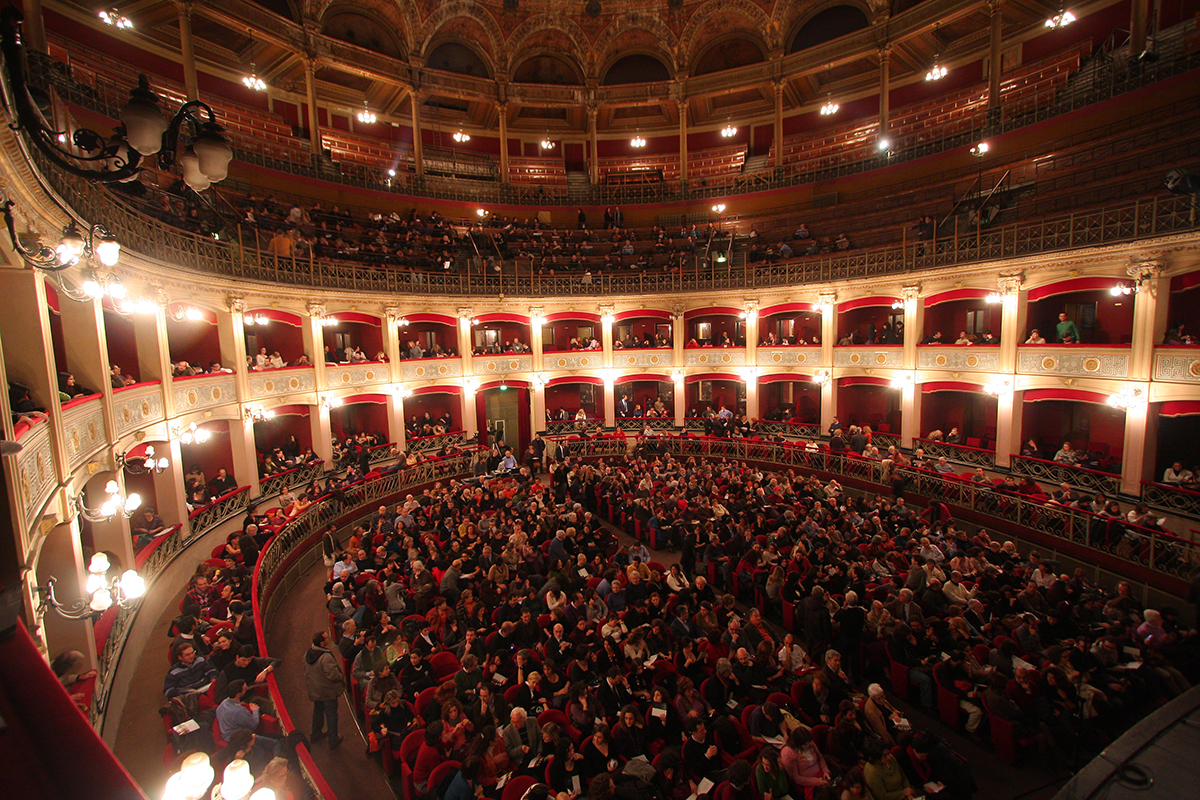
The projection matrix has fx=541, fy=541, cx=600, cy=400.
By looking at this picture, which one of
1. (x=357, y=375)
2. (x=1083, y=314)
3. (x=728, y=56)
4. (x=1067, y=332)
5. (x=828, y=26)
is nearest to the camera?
(x=1067, y=332)

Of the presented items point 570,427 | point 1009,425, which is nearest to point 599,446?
point 570,427

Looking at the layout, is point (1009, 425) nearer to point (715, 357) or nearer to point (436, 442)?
point (715, 357)

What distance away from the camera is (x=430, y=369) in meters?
21.1

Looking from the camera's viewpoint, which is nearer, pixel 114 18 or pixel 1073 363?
pixel 1073 363

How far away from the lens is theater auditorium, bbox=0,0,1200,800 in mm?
5910

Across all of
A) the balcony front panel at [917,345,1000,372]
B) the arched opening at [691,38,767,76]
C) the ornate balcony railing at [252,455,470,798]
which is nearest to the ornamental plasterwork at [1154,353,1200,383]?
the balcony front panel at [917,345,1000,372]

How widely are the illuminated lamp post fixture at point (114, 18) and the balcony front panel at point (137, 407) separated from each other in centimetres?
1398

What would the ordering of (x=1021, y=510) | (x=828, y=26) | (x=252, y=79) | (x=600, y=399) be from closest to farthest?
1. (x=1021, y=510)
2. (x=252, y=79)
3. (x=828, y=26)
4. (x=600, y=399)

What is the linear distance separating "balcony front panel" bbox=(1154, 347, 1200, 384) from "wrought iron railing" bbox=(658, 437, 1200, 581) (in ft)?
14.6

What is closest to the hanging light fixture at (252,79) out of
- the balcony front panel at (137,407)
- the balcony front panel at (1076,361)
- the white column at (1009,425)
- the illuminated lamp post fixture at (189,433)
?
the illuminated lamp post fixture at (189,433)

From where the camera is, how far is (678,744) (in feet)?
21.2

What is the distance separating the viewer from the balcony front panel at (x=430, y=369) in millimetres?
20500

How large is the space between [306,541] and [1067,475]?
19385 mm

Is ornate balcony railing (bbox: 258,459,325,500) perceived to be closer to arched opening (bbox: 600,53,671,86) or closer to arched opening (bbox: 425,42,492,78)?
arched opening (bbox: 425,42,492,78)
